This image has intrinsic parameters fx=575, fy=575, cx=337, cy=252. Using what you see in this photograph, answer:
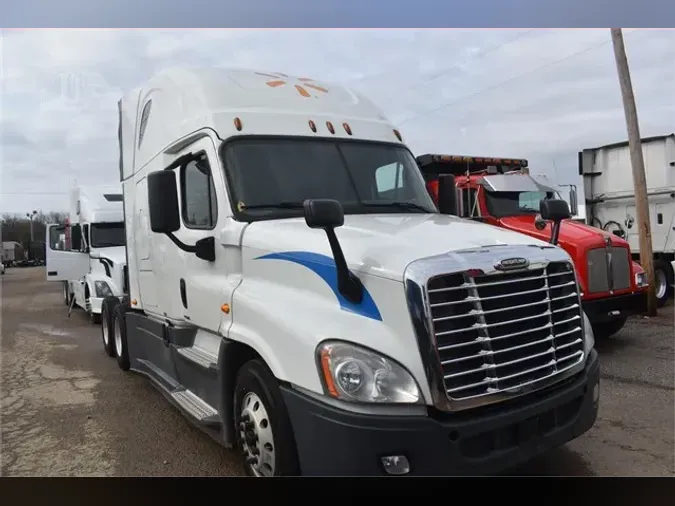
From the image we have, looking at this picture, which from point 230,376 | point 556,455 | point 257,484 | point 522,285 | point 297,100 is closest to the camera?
point 522,285

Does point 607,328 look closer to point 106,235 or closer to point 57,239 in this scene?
point 106,235

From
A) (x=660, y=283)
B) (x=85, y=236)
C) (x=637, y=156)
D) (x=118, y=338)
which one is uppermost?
(x=637, y=156)

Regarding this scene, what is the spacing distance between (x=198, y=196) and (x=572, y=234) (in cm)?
545

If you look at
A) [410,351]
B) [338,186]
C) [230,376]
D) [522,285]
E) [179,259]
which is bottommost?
[230,376]

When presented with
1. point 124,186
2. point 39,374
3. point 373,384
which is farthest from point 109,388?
point 373,384

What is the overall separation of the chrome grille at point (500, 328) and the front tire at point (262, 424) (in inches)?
37.3

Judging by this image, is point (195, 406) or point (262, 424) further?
point (195, 406)

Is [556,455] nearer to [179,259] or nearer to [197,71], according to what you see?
[179,259]

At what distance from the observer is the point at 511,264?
3195 mm

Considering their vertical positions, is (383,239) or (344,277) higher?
(383,239)

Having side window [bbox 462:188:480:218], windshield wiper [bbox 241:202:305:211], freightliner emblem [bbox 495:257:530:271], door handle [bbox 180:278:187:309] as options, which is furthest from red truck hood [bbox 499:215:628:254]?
door handle [bbox 180:278:187:309]

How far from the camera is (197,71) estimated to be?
4898mm

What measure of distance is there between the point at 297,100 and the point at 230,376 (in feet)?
7.51

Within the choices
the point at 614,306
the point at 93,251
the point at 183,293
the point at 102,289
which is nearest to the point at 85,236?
the point at 93,251
